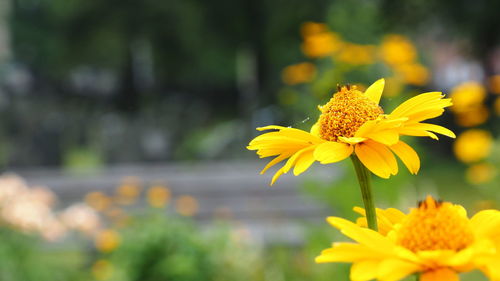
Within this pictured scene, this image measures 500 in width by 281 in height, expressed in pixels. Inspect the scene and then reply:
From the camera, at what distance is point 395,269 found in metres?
0.52

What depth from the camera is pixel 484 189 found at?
3.72 m

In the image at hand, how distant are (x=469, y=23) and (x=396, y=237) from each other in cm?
923

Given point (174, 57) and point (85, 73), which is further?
point (85, 73)

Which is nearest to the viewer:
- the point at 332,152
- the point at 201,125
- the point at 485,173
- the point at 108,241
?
the point at 332,152

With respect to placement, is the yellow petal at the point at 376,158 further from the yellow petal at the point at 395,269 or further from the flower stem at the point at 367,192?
the yellow petal at the point at 395,269

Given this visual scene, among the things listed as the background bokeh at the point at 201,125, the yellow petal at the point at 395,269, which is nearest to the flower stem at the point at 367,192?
the yellow petal at the point at 395,269

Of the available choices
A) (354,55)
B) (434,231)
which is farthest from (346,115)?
(354,55)

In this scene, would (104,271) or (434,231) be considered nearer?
(434,231)

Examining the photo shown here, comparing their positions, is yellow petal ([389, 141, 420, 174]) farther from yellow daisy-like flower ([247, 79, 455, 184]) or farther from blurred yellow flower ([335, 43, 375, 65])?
blurred yellow flower ([335, 43, 375, 65])

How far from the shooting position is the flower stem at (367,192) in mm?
673

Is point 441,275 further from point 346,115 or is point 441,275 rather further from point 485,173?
point 485,173

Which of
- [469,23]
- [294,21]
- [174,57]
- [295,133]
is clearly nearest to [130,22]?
[174,57]

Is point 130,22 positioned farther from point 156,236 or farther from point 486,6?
point 156,236

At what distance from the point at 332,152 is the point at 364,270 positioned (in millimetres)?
171
